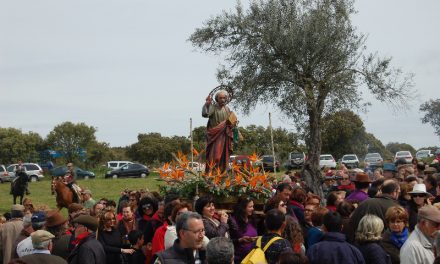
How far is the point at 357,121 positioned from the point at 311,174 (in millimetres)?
32349

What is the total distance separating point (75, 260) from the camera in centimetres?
740

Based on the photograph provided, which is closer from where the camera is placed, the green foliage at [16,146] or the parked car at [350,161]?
the parked car at [350,161]

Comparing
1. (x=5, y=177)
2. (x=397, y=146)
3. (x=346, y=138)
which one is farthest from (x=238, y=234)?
(x=397, y=146)

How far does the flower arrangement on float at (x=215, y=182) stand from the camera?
10.9 metres

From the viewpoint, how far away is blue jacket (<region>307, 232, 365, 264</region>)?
6.43 m

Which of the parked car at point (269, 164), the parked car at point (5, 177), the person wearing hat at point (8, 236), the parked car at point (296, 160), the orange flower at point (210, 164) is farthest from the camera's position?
the parked car at point (5, 177)

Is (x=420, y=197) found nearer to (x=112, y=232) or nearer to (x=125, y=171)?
(x=112, y=232)

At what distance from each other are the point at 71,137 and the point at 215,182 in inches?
2372

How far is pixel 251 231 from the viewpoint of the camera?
343 inches

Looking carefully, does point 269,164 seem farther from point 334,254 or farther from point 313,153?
point 334,254

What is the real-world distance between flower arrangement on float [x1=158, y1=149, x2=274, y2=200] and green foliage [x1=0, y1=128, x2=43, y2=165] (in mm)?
60307

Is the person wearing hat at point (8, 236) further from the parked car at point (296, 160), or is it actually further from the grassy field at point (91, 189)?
the parked car at point (296, 160)

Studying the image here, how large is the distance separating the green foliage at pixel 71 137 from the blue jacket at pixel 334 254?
62.5 m

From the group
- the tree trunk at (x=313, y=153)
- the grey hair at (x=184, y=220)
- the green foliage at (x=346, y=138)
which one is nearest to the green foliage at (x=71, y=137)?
the green foliage at (x=346, y=138)
